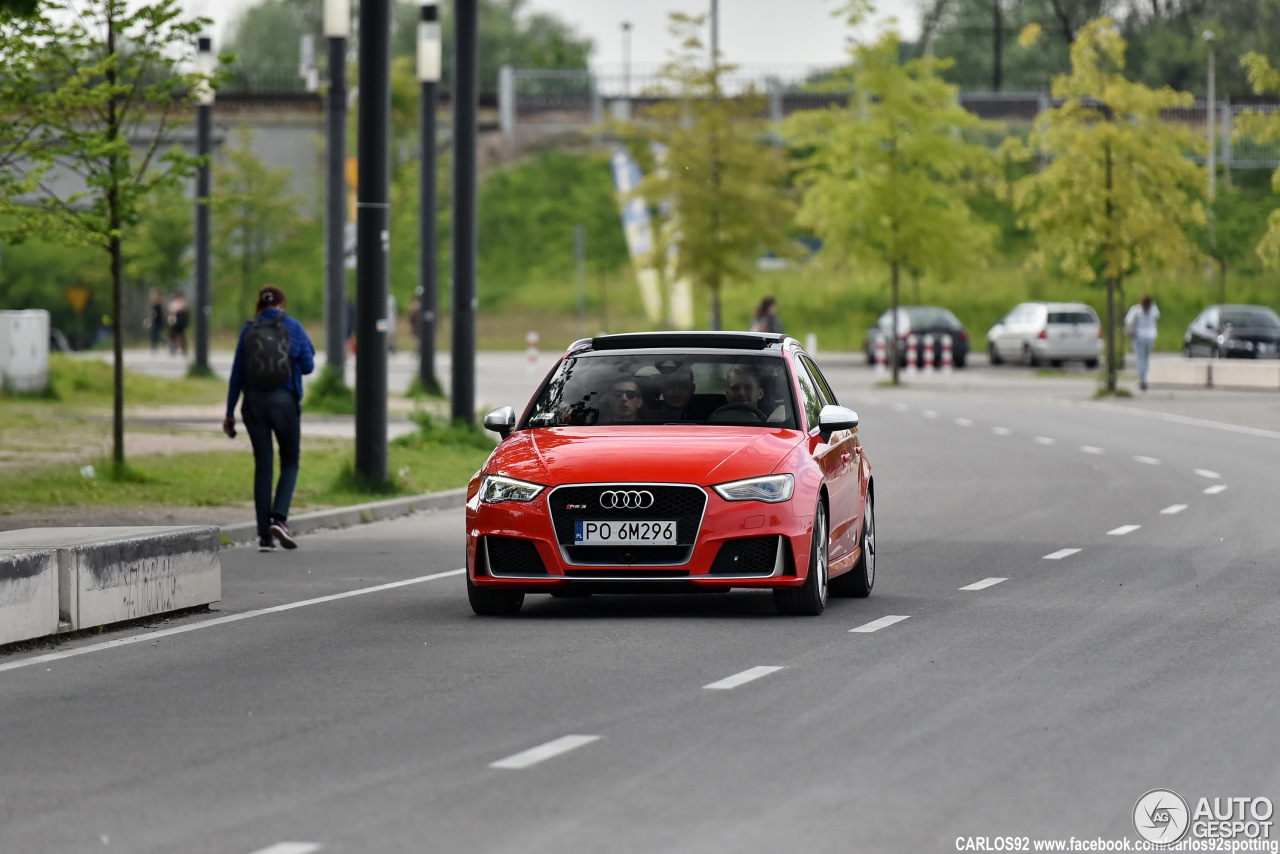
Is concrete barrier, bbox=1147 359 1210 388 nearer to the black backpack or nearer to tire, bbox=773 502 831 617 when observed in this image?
the black backpack

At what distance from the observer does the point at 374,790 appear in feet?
24.1

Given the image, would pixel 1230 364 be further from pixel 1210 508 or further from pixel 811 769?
pixel 811 769

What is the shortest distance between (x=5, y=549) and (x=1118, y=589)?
21.1ft

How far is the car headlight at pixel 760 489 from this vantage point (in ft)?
38.5

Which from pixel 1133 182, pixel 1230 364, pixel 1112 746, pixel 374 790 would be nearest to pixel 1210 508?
pixel 1112 746

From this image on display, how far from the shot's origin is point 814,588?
12094mm

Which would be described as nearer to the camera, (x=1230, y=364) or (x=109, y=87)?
(x=109, y=87)

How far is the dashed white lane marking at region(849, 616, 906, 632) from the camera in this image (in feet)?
38.3

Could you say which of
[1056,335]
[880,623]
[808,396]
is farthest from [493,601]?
[1056,335]

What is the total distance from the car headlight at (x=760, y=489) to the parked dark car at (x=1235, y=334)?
41.6 metres

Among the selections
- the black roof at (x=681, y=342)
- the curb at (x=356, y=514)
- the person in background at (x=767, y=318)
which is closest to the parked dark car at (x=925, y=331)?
the person in background at (x=767, y=318)

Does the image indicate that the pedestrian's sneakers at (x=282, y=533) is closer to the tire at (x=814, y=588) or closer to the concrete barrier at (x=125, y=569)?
the concrete barrier at (x=125, y=569)

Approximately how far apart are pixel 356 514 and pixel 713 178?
35899 millimetres

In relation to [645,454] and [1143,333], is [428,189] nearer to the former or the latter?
[1143,333]
